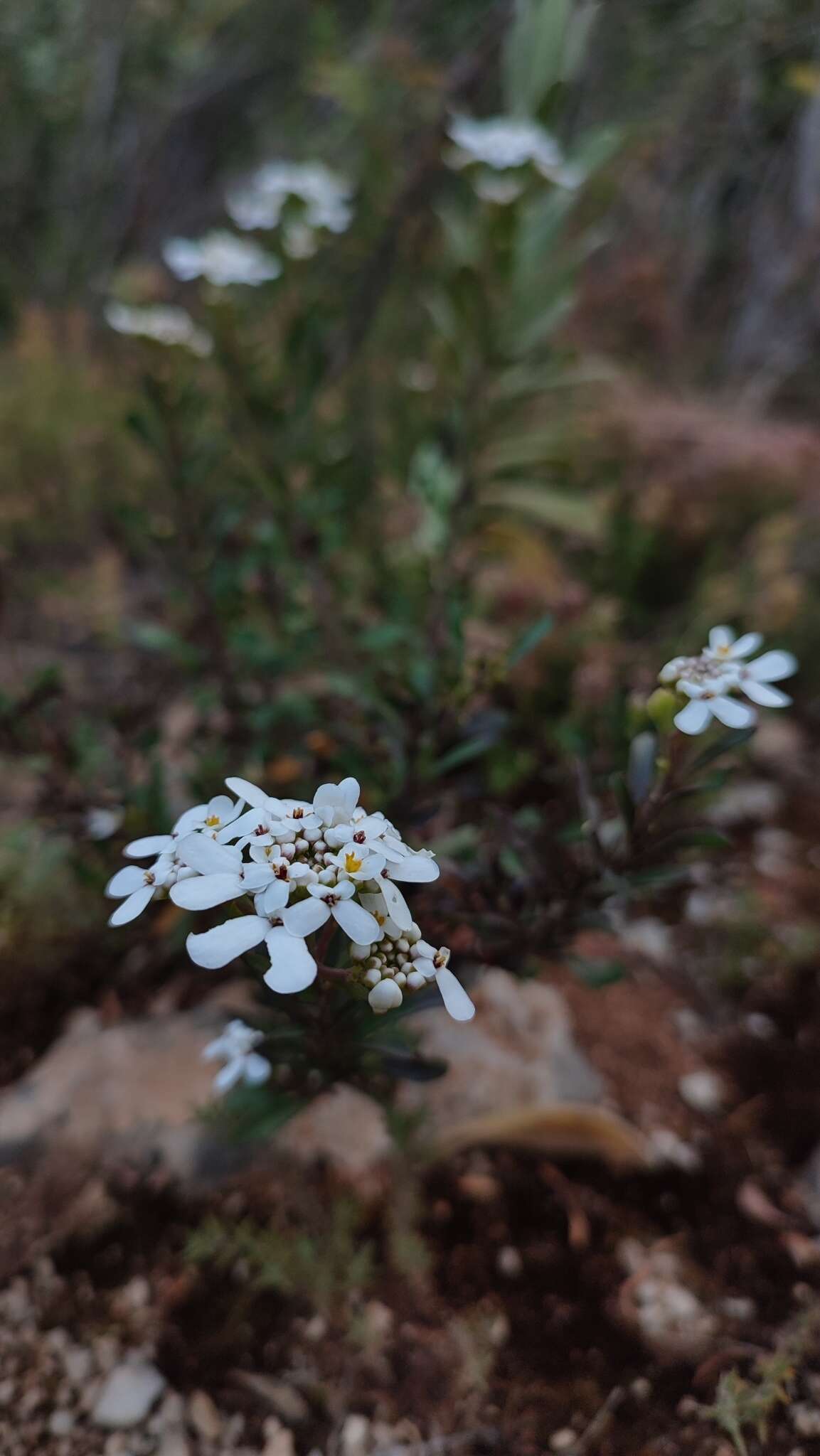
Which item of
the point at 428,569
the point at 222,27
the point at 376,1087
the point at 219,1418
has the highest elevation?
the point at 222,27

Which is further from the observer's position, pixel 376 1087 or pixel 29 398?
pixel 29 398

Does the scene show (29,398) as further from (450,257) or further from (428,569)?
(428,569)

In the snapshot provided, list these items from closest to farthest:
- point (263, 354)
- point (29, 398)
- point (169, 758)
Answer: point (263, 354), point (169, 758), point (29, 398)

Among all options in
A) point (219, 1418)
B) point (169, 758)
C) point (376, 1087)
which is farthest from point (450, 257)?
point (219, 1418)

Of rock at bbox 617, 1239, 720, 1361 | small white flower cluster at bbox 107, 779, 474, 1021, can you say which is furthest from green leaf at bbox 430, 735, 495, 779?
rock at bbox 617, 1239, 720, 1361

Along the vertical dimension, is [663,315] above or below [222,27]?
below

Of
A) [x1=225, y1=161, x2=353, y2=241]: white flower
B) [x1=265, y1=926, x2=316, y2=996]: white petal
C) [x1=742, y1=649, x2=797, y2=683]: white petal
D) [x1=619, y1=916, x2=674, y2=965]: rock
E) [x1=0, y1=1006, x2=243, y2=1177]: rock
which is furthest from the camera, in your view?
[x1=619, y1=916, x2=674, y2=965]: rock

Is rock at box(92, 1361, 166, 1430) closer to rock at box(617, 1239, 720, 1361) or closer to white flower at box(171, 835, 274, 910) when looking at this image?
rock at box(617, 1239, 720, 1361)
